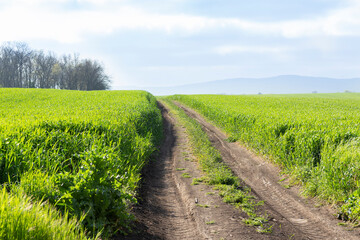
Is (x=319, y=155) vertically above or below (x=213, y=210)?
above

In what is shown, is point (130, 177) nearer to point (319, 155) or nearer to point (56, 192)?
point (56, 192)

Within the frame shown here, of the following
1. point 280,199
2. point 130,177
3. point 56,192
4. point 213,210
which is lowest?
point 280,199

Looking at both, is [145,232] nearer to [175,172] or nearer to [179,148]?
[175,172]

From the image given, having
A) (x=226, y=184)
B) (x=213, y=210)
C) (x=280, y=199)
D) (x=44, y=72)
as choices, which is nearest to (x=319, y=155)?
(x=280, y=199)

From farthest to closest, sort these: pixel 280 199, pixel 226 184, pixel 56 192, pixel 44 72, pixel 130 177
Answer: pixel 44 72
pixel 226 184
pixel 280 199
pixel 130 177
pixel 56 192

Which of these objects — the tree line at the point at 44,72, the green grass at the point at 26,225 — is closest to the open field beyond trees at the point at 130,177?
the green grass at the point at 26,225

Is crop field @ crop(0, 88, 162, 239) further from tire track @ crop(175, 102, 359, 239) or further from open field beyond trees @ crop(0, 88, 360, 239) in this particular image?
tire track @ crop(175, 102, 359, 239)

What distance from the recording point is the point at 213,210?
627 centimetres

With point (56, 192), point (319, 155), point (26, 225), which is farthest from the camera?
point (319, 155)

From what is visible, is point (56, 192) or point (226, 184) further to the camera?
point (226, 184)

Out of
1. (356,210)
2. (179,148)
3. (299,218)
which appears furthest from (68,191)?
(179,148)

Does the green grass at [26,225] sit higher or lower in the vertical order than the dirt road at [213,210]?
higher

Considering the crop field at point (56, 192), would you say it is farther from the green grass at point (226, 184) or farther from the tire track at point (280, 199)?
the tire track at point (280, 199)

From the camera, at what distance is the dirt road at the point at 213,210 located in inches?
211
